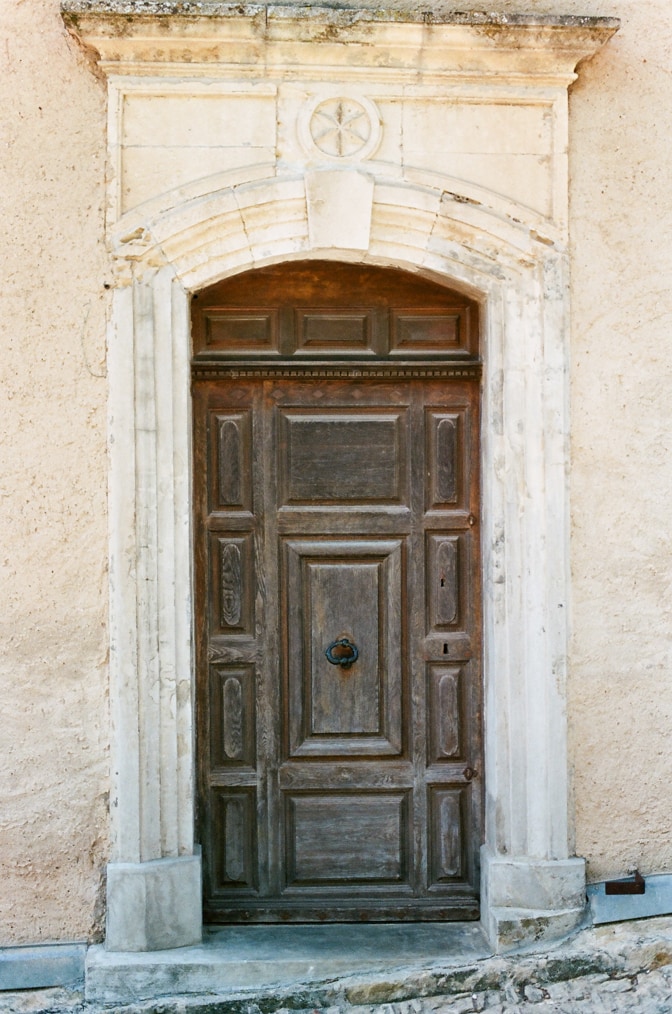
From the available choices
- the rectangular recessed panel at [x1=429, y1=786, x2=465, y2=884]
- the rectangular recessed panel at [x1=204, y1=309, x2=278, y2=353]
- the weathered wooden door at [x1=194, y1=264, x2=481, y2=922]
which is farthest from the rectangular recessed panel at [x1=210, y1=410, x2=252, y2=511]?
the rectangular recessed panel at [x1=429, y1=786, x2=465, y2=884]

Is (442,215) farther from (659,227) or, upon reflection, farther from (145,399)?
(145,399)

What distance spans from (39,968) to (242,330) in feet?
8.31

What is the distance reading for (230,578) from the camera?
12.6 ft

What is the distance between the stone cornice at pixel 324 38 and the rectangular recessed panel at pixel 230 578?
1777 mm

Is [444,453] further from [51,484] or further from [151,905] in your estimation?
[151,905]

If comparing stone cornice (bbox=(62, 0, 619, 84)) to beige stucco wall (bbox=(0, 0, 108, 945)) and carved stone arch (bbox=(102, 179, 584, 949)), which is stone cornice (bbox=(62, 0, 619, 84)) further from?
carved stone arch (bbox=(102, 179, 584, 949))

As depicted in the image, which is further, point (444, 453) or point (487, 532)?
point (444, 453)

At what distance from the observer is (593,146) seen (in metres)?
3.65

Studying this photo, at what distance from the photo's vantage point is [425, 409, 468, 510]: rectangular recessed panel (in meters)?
3.87

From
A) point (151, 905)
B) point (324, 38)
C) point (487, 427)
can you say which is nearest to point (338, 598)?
point (487, 427)

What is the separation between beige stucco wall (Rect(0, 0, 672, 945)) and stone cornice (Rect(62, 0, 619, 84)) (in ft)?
0.60

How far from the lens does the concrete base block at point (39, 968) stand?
350 centimetres

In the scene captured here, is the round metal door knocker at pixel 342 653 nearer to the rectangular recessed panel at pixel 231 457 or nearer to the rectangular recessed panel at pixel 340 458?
the rectangular recessed panel at pixel 340 458

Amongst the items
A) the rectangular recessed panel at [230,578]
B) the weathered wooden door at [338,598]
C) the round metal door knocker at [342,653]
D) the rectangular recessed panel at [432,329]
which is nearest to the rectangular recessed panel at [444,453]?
the weathered wooden door at [338,598]
